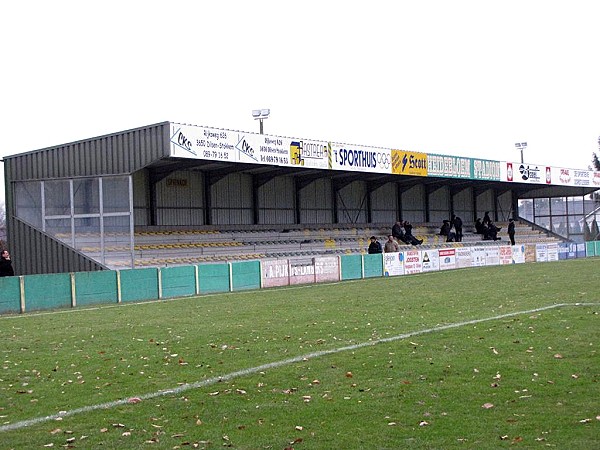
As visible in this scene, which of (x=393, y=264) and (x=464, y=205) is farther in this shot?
(x=464, y=205)

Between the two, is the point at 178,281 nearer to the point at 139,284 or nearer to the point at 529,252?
the point at 139,284

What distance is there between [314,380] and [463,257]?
34.1m

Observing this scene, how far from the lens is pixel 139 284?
2709 cm

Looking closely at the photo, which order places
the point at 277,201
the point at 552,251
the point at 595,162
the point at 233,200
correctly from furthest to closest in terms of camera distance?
1. the point at 595,162
2. the point at 552,251
3. the point at 277,201
4. the point at 233,200

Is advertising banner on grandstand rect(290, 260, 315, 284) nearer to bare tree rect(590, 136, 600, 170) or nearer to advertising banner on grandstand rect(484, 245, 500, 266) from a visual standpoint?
advertising banner on grandstand rect(484, 245, 500, 266)

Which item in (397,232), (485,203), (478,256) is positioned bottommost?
(478,256)

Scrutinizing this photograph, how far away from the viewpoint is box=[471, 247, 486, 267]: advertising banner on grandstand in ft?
146

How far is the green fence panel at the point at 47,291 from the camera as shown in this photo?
23.8 m

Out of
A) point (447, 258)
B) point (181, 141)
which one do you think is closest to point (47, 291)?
point (181, 141)

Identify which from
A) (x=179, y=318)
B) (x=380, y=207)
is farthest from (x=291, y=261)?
(x=380, y=207)

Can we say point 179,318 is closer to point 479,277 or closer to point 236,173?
point 479,277

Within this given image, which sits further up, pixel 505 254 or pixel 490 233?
pixel 490 233

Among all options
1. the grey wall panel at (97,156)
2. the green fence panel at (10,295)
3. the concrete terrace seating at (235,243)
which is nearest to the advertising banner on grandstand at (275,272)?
the concrete terrace seating at (235,243)

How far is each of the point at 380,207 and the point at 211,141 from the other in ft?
70.6
